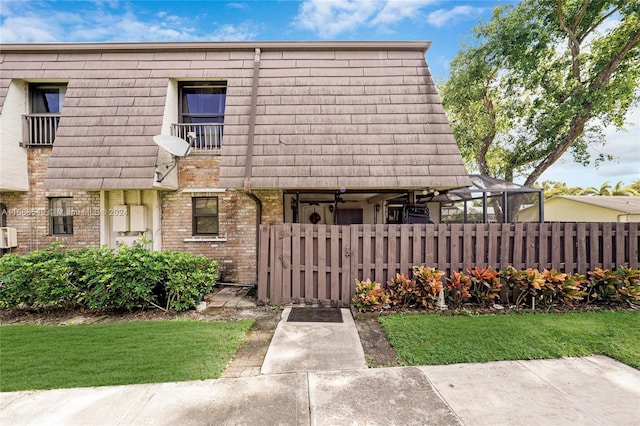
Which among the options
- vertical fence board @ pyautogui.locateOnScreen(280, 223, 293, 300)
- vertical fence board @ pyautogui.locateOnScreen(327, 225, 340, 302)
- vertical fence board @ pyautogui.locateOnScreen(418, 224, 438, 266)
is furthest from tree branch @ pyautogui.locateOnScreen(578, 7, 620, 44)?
vertical fence board @ pyautogui.locateOnScreen(280, 223, 293, 300)

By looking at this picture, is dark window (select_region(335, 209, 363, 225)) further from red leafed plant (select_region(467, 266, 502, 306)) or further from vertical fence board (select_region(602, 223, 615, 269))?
vertical fence board (select_region(602, 223, 615, 269))

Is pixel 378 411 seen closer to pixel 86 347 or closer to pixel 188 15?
pixel 86 347

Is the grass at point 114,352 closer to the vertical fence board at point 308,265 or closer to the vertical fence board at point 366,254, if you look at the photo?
the vertical fence board at point 308,265

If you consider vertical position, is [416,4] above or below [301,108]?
above

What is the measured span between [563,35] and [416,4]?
22.4 ft

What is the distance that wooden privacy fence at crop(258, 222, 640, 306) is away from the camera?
5.55 m

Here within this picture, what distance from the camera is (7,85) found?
755 cm

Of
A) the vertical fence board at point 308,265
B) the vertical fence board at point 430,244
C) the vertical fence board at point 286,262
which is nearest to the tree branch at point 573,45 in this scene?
the vertical fence board at point 430,244

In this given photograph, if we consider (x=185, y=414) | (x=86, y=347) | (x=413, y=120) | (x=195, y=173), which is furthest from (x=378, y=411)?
(x=195, y=173)

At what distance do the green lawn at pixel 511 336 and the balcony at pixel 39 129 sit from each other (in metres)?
10.2

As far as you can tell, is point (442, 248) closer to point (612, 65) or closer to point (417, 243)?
point (417, 243)

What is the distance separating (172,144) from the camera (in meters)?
6.68

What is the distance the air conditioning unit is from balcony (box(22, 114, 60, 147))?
7.98ft

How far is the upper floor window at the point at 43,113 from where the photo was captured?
7820 millimetres
